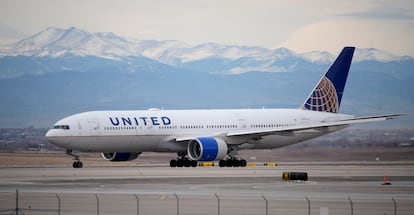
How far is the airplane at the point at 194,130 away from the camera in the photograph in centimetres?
6788

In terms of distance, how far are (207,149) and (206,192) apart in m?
24.6

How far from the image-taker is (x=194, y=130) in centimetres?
Answer: 7244

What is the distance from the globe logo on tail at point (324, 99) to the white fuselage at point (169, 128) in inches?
34.0

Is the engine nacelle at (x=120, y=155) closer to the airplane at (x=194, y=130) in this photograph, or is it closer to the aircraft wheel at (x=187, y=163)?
the airplane at (x=194, y=130)

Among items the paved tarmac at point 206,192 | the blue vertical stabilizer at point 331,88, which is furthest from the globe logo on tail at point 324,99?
the paved tarmac at point 206,192

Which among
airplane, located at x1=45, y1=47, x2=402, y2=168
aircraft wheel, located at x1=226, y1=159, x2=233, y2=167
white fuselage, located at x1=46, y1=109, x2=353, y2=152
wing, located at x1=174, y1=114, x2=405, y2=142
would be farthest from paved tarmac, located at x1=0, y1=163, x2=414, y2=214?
aircraft wheel, located at x1=226, y1=159, x2=233, y2=167

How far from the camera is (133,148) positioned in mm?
70312

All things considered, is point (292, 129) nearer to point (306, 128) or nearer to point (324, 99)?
point (306, 128)

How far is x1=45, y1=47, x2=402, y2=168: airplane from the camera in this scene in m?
67.9

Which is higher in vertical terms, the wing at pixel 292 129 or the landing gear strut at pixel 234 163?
the wing at pixel 292 129

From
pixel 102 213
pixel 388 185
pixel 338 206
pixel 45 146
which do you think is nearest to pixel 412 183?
pixel 388 185

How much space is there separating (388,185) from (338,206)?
1251cm

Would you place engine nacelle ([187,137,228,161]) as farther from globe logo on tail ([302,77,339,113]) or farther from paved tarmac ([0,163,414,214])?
globe logo on tail ([302,77,339,113])

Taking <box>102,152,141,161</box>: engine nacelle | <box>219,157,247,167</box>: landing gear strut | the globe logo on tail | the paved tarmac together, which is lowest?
the paved tarmac
